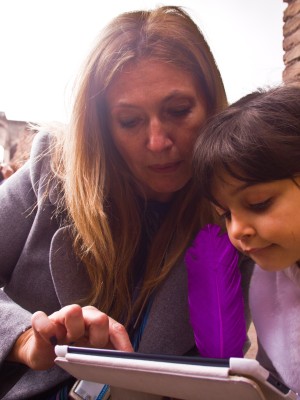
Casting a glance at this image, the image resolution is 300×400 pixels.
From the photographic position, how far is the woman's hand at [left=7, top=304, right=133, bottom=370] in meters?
0.70

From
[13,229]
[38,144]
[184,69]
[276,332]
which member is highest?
[184,69]

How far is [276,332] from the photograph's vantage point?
902 millimetres

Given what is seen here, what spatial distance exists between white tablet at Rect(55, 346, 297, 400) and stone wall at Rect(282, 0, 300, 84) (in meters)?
1.87

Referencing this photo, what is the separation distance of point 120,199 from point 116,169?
0.08 metres

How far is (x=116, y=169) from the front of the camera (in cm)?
112

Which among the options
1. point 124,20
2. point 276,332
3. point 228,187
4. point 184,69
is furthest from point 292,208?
point 124,20

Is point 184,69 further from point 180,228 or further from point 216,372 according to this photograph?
point 216,372

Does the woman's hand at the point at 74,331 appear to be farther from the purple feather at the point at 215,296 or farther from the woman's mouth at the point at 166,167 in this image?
the woman's mouth at the point at 166,167

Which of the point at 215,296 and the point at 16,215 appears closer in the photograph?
the point at 215,296

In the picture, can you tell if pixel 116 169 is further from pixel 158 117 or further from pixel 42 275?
pixel 42 275

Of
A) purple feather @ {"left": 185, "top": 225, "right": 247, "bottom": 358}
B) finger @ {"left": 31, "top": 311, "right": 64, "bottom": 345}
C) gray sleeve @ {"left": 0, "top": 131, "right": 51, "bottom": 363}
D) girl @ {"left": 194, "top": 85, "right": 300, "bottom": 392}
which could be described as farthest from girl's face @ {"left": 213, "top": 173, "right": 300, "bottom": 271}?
gray sleeve @ {"left": 0, "top": 131, "right": 51, "bottom": 363}

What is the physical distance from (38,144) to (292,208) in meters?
0.73

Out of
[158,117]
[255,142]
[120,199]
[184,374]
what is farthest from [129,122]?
[184,374]

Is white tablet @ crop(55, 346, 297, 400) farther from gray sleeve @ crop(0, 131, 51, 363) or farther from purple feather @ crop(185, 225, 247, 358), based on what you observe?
gray sleeve @ crop(0, 131, 51, 363)
